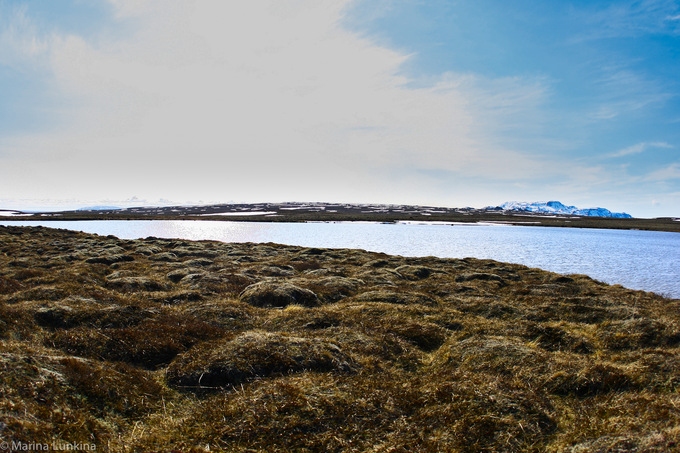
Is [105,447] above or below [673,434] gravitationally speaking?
below

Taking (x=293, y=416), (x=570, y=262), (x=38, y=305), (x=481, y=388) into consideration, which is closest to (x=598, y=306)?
(x=481, y=388)

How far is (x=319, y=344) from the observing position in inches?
380

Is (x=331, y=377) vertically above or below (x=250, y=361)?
below

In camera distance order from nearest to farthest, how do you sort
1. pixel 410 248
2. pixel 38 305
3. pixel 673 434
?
pixel 673 434 < pixel 38 305 < pixel 410 248

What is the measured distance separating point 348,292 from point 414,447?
13.6m

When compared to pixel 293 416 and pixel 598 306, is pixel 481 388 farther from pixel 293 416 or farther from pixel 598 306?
pixel 598 306

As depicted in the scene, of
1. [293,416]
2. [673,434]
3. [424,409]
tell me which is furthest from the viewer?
[424,409]

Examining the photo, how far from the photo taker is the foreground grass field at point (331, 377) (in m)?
5.94

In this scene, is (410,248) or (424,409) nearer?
(424,409)

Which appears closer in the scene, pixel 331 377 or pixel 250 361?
pixel 331 377

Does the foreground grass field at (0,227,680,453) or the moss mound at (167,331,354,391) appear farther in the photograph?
the moss mound at (167,331,354,391)

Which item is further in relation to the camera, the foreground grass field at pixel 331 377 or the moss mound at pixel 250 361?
the moss mound at pixel 250 361

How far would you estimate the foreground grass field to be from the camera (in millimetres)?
5938

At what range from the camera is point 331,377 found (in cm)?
820
